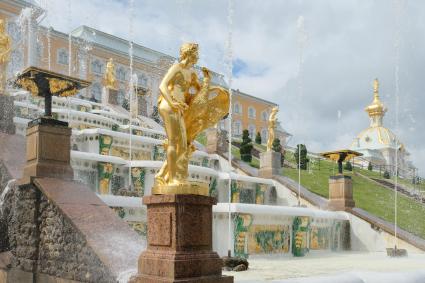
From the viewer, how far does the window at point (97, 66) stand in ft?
176

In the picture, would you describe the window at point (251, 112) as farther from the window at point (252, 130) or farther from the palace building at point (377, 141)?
the palace building at point (377, 141)

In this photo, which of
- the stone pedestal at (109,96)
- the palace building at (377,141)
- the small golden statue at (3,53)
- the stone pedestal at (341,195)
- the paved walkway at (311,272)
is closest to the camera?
the paved walkway at (311,272)

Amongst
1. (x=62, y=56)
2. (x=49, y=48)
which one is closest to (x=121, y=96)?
(x=62, y=56)

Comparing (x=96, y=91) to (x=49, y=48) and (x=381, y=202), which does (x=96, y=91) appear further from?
(x=381, y=202)

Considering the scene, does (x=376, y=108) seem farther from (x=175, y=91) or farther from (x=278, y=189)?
(x=175, y=91)

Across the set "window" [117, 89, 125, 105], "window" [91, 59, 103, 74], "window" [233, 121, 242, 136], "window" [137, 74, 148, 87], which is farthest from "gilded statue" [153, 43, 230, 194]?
"window" [233, 121, 242, 136]

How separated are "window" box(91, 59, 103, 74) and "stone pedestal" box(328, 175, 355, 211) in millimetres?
37852

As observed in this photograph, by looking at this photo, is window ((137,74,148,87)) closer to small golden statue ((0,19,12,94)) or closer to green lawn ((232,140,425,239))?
green lawn ((232,140,425,239))

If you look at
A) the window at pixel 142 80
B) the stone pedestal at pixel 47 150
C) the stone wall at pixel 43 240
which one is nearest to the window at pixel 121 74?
the window at pixel 142 80

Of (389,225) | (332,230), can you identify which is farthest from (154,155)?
(389,225)

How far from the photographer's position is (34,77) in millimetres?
10492

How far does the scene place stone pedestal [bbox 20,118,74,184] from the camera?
995 cm

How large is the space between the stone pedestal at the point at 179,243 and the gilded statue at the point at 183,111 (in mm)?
203

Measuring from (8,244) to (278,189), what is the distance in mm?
13123
